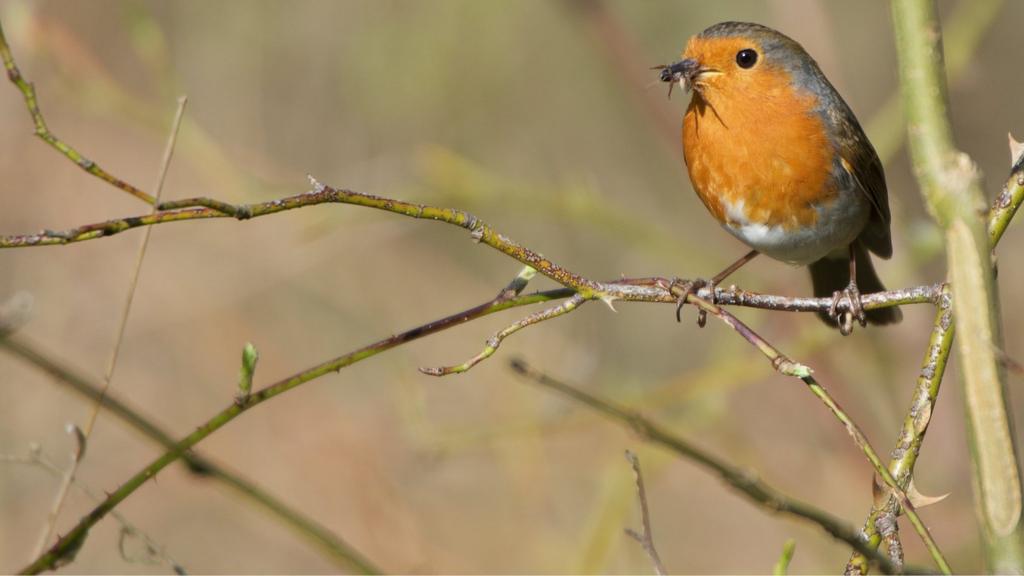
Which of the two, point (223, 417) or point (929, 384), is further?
point (929, 384)

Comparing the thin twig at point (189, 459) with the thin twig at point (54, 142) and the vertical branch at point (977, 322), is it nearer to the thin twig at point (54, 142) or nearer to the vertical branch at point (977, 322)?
the thin twig at point (54, 142)

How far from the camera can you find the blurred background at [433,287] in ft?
12.8

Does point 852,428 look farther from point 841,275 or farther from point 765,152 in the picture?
point 841,275

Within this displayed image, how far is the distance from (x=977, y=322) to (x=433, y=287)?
16.4 ft

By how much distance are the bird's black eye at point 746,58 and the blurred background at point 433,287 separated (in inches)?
30.3

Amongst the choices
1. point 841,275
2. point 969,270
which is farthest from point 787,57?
point 969,270

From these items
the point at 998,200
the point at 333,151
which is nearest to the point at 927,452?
the point at 998,200

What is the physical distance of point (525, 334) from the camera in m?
4.96

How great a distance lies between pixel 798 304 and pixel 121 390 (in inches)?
171

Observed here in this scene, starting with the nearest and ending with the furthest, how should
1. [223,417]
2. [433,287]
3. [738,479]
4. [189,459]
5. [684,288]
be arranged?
1. [738,479]
2. [189,459]
3. [223,417]
4. [684,288]
5. [433,287]

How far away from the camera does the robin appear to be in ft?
10.6

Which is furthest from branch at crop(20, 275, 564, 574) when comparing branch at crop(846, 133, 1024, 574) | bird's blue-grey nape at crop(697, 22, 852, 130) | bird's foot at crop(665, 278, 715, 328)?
bird's blue-grey nape at crop(697, 22, 852, 130)

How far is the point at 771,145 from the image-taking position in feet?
10.6

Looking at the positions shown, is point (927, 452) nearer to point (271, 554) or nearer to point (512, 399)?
point (512, 399)
